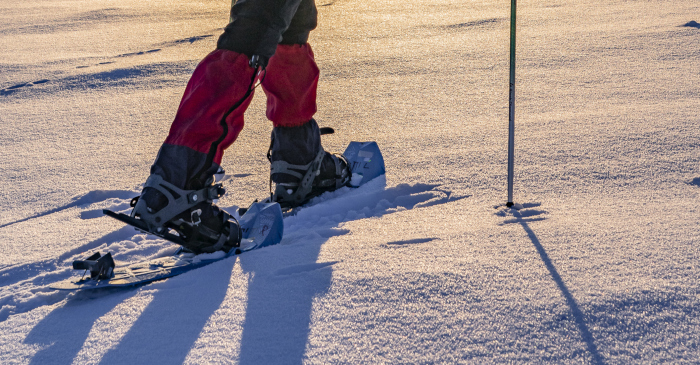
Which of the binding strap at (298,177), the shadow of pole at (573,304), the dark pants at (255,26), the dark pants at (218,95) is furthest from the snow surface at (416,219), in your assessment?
the dark pants at (255,26)

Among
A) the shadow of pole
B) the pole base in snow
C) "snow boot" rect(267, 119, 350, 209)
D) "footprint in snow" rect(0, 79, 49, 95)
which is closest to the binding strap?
"snow boot" rect(267, 119, 350, 209)

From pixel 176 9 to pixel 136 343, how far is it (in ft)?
20.2

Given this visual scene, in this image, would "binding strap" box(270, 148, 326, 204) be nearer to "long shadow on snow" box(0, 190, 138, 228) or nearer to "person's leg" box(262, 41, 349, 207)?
"person's leg" box(262, 41, 349, 207)

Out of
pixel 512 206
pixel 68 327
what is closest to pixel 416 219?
pixel 512 206

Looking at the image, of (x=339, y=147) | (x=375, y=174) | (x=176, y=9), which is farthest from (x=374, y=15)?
(x=375, y=174)

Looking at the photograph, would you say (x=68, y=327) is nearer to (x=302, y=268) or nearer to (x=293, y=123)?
(x=302, y=268)

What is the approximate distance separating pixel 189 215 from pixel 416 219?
0.64 meters

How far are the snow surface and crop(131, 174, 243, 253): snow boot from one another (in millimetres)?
135

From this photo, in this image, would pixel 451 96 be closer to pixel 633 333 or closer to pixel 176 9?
pixel 633 333

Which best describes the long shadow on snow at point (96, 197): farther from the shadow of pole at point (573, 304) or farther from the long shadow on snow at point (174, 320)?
the shadow of pole at point (573, 304)

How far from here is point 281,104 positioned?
6.28ft

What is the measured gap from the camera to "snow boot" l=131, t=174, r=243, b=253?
1.39 metres

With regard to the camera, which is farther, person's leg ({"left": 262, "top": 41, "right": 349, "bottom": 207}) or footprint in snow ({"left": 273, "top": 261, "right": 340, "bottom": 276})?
person's leg ({"left": 262, "top": 41, "right": 349, "bottom": 207})

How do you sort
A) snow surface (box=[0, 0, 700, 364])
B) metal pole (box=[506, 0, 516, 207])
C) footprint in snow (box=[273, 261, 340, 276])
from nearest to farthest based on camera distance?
snow surface (box=[0, 0, 700, 364]), footprint in snow (box=[273, 261, 340, 276]), metal pole (box=[506, 0, 516, 207])
